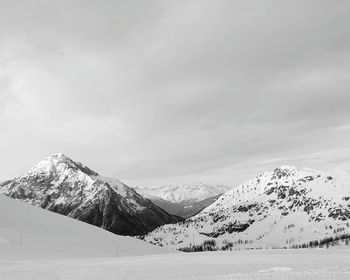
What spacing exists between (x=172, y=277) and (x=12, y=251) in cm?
2703

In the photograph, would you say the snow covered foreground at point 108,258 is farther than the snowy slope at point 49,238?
No

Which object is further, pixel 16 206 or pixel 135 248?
pixel 16 206

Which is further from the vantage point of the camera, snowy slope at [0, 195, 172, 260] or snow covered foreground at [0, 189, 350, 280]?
snowy slope at [0, 195, 172, 260]

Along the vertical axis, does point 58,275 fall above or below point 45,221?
below

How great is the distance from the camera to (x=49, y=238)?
55469 millimetres

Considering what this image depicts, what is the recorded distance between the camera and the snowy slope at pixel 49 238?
145ft

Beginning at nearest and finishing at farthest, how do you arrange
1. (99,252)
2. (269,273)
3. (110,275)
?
(269,273)
(110,275)
(99,252)

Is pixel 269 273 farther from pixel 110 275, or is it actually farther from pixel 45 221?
pixel 45 221

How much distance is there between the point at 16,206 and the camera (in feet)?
245

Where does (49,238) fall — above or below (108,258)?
above

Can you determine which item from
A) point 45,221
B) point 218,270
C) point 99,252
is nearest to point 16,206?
point 45,221

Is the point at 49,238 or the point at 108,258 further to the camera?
the point at 49,238

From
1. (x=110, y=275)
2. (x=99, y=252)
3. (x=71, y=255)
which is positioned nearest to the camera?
(x=110, y=275)

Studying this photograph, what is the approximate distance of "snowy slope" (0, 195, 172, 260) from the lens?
145ft
